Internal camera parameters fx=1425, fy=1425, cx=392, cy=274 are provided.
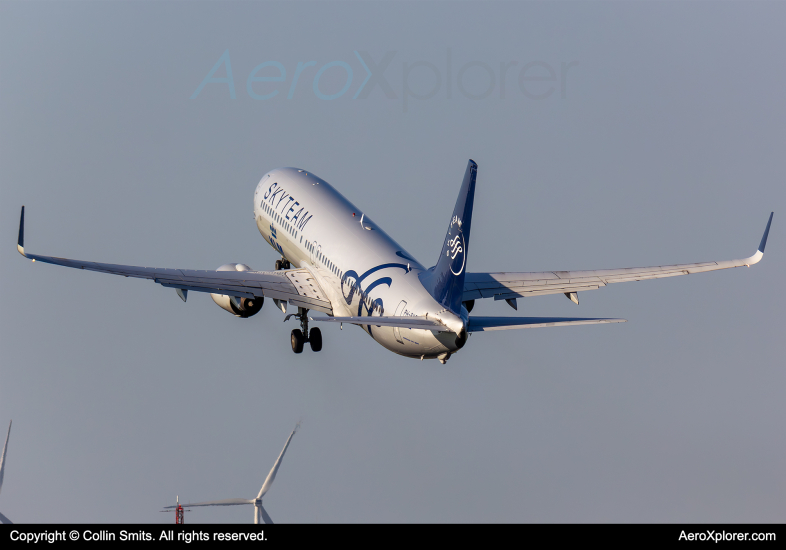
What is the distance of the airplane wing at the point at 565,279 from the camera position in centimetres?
6806

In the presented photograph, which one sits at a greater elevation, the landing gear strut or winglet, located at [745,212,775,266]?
the landing gear strut

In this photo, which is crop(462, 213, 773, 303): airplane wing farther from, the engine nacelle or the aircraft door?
the engine nacelle

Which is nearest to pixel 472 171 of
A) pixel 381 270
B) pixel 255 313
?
pixel 381 270

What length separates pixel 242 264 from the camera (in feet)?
247

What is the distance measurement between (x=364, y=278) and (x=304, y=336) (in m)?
8.48

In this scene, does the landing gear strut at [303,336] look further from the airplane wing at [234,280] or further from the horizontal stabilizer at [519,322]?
the horizontal stabilizer at [519,322]

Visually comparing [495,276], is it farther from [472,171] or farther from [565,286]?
[472,171]

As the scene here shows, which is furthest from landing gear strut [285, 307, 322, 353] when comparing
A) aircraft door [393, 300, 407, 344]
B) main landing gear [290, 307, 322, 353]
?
aircraft door [393, 300, 407, 344]

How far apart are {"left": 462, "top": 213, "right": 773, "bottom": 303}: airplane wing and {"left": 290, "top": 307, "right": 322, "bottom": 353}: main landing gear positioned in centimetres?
908

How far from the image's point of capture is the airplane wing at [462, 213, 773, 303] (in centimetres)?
6806

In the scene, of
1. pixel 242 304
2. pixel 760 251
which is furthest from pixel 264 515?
pixel 760 251

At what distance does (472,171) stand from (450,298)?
5.57 metres

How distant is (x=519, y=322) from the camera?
60125 mm

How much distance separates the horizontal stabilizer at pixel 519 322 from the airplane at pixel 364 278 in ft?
0.16
